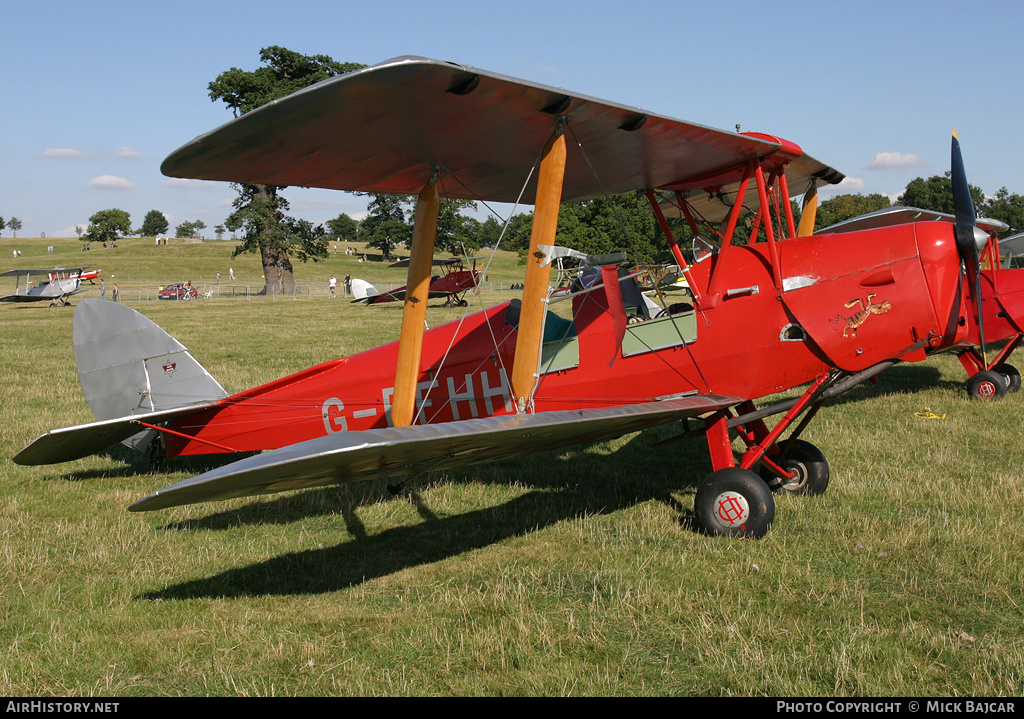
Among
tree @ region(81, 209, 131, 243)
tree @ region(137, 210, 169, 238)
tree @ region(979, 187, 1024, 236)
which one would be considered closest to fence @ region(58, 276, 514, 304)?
tree @ region(979, 187, 1024, 236)

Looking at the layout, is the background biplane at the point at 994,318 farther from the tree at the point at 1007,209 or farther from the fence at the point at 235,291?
the tree at the point at 1007,209

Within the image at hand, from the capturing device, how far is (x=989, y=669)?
327 cm

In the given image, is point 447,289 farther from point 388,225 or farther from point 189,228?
point 189,228

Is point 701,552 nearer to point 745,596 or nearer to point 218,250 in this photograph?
point 745,596

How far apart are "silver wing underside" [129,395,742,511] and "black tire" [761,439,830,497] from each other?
1.42 meters

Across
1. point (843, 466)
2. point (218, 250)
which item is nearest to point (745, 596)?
point (843, 466)

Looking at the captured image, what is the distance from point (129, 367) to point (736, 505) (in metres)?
5.72

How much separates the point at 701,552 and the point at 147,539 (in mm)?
4061

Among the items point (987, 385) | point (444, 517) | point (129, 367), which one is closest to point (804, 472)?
point (444, 517)

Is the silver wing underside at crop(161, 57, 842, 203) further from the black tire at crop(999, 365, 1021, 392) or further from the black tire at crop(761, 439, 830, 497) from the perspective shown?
the black tire at crop(999, 365, 1021, 392)

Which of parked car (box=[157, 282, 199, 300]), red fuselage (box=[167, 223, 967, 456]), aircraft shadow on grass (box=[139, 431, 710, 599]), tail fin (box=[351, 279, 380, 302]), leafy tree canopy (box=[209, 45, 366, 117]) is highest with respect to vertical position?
leafy tree canopy (box=[209, 45, 366, 117])

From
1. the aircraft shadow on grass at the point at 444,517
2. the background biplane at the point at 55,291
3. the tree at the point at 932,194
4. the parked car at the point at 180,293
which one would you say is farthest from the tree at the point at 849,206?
the aircraft shadow on grass at the point at 444,517

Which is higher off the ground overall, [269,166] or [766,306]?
[269,166]

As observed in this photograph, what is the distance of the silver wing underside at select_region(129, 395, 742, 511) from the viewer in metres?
3.12
